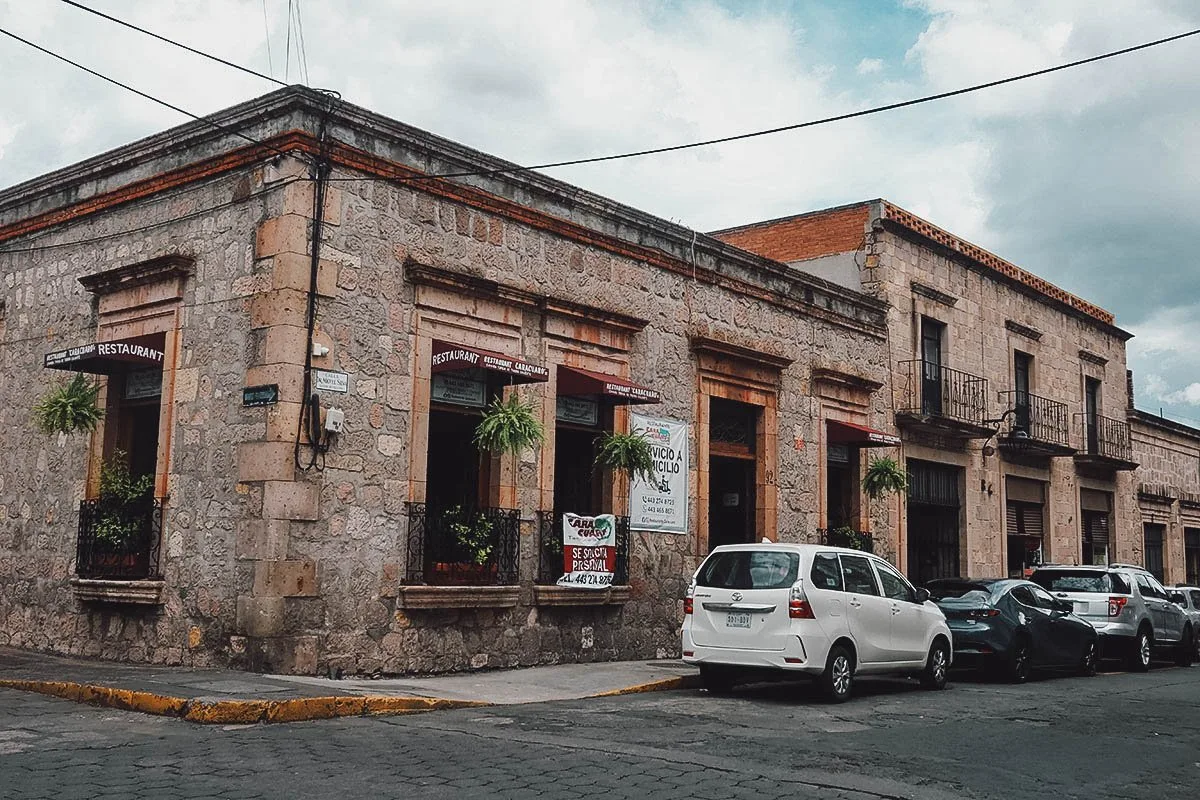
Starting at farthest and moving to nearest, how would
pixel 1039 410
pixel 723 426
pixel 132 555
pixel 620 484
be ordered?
pixel 1039 410 < pixel 723 426 < pixel 620 484 < pixel 132 555

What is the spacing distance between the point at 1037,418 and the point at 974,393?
324 centimetres

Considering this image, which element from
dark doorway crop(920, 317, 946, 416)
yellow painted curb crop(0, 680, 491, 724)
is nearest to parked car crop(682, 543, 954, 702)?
yellow painted curb crop(0, 680, 491, 724)

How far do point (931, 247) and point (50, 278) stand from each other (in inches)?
632

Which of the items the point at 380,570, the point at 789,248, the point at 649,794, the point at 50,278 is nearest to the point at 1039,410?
the point at 789,248

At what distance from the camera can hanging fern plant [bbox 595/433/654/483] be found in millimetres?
15461

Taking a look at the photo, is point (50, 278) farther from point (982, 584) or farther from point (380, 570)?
point (982, 584)

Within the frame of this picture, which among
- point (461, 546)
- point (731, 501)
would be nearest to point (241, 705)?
point (461, 546)

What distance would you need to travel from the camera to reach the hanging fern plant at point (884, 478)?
20.1 meters

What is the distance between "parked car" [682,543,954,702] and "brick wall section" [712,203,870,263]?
35.3 ft

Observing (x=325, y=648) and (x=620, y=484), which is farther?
(x=620, y=484)

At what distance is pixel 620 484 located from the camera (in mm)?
16156

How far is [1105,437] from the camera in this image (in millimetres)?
30109

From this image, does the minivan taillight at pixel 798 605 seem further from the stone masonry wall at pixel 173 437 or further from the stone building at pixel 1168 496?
the stone building at pixel 1168 496

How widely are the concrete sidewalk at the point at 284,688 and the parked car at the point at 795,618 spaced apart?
1.14 m
